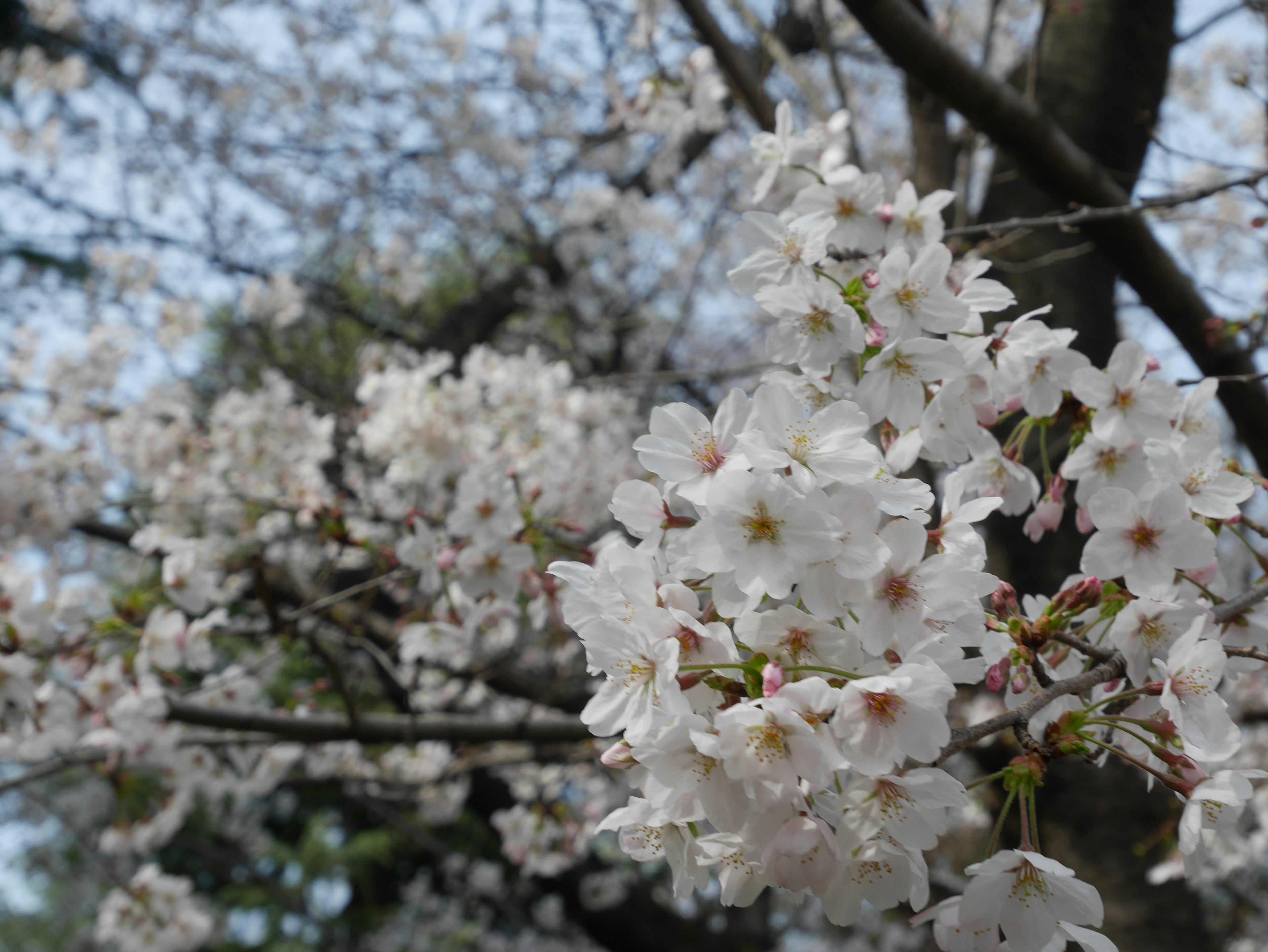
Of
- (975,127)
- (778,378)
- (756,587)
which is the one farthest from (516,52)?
(756,587)

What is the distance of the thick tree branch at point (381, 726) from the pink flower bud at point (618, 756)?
4.22 ft

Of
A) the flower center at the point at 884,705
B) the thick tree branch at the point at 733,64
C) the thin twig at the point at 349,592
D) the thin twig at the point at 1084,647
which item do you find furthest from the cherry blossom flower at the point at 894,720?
the thick tree branch at the point at 733,64

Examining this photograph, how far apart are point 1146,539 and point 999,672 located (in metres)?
0.23

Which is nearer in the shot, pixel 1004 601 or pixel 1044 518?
pixel 1004 601

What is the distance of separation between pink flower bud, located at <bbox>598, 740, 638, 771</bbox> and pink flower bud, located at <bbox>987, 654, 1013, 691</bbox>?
0.38 meters

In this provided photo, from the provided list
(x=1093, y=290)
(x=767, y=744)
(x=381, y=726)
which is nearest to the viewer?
(x=767, y=744)

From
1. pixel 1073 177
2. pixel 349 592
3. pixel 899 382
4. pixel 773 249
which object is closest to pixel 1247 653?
pixel 899 382

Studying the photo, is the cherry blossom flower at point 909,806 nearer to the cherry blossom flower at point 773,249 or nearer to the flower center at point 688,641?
the flower center at point 688,641

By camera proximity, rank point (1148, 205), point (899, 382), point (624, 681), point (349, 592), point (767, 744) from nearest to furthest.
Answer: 1. point (767, 744)
2. point (624, 681)
3. point (899, 382)
4. point (1148, 205)
5. point (349, 592)

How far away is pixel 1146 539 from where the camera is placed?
86 centimetres

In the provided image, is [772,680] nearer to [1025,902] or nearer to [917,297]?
[1025,902]

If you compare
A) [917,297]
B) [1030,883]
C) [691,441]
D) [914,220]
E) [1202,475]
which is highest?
[914,220]

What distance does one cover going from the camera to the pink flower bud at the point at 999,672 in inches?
31.9

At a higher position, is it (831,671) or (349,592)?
(831,671)
